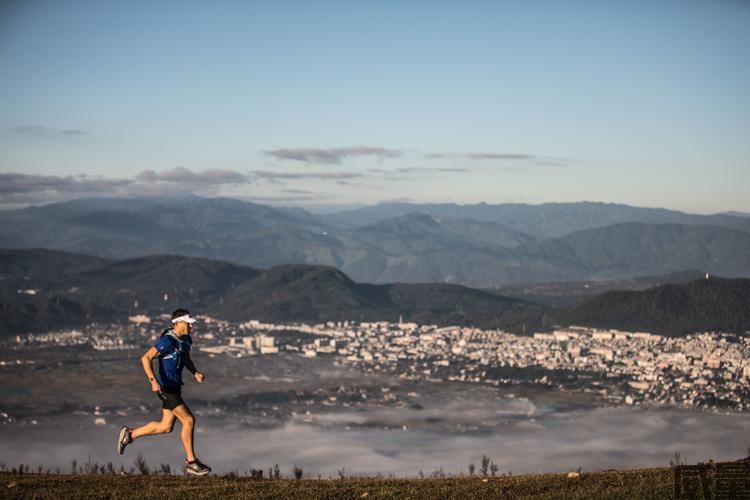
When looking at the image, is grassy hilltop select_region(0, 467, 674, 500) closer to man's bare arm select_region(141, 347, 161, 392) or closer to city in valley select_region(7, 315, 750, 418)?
man's bare arm select_region(141, 347, 161, 392)

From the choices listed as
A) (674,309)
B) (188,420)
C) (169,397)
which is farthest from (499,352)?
(169,397)

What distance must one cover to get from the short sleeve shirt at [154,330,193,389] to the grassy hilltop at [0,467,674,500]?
2146 millimetres

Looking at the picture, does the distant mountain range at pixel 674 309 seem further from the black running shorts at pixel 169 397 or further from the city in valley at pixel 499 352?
the black running shorts at pixel 169 397

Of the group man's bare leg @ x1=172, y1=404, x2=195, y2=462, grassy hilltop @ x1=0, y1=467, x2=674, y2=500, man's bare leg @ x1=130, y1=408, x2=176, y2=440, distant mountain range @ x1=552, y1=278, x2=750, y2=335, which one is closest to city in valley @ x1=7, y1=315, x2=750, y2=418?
distant mountain range @ x1=552, y1=278, x2=750, y2=335

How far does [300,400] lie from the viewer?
10150 centimetres

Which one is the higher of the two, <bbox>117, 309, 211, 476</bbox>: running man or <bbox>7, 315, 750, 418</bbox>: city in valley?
<bbox>117, 309, 211, 476</bbox>: running man

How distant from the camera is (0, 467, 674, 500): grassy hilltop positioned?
18.5 metres

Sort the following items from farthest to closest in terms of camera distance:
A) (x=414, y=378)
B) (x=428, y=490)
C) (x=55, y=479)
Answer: (x=414, y=378)
(x=55, y=479)
(x=428, y=490)

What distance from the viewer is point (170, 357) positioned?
1850 centimetres

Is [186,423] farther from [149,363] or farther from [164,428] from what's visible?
[149,363]

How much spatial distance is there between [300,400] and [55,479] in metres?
81.1

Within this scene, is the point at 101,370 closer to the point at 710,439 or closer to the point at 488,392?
the point at 488,392

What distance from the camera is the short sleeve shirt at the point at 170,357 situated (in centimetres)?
1844

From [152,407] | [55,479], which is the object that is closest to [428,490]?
[55,479]
